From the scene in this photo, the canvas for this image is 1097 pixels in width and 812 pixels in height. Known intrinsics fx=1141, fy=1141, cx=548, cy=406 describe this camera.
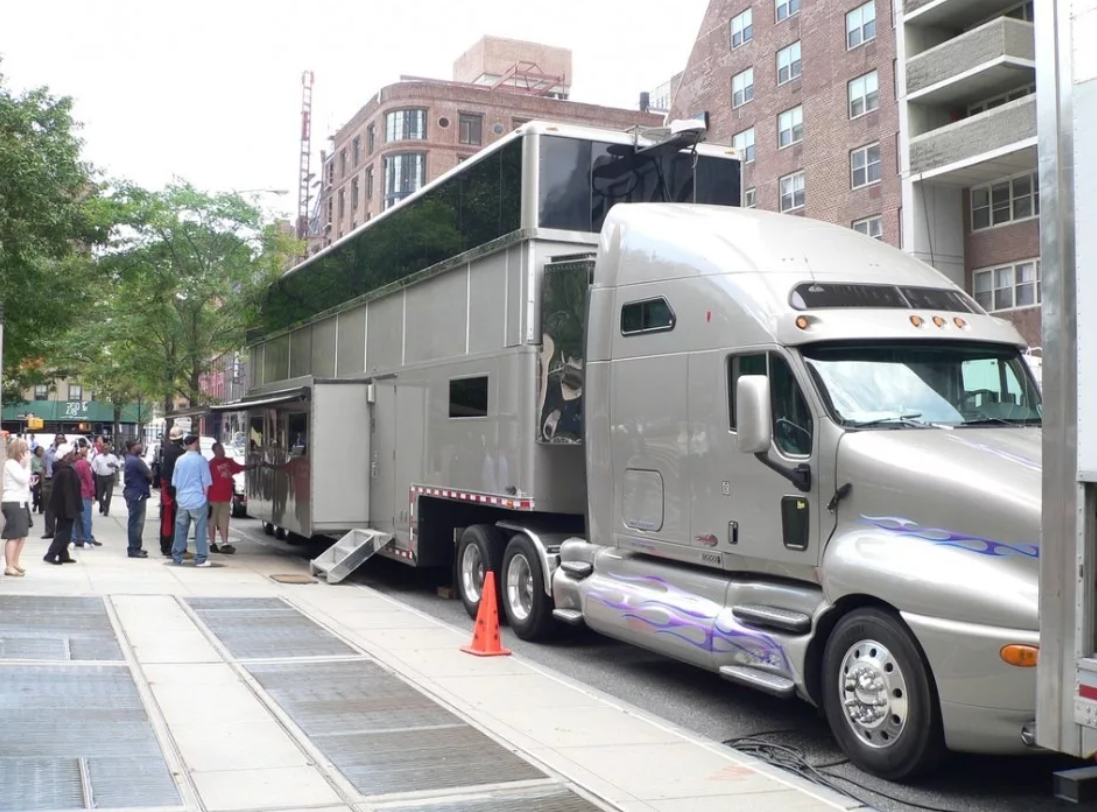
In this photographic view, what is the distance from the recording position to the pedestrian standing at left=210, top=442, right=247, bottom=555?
682 inches

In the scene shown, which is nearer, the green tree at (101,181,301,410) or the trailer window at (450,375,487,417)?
the trailer window at (450,375,487,417)

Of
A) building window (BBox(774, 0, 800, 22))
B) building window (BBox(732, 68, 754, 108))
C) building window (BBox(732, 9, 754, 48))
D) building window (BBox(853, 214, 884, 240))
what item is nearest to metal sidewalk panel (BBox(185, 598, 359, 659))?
building window (BBox(853, 214, 884, 240))

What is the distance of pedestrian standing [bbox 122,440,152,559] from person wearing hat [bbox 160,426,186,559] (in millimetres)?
321

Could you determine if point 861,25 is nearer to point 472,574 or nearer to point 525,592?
point 472,574

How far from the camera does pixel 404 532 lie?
12.9 metres

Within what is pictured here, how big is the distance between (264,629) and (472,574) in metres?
2.14

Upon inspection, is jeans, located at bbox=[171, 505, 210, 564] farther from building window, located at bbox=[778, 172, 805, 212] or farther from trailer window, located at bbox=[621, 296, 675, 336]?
building window, located at bbox=[778, 172, 805, 212]

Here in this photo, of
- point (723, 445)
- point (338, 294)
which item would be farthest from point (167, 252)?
point (723, 445)

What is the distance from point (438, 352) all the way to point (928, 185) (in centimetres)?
2312

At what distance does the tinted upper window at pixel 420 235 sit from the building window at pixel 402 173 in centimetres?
4879

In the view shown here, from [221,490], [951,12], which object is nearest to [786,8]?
[951,12]

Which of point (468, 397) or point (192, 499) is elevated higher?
point (468, 397)

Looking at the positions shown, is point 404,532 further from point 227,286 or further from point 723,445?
point 227,286

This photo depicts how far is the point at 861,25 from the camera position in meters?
34.0
